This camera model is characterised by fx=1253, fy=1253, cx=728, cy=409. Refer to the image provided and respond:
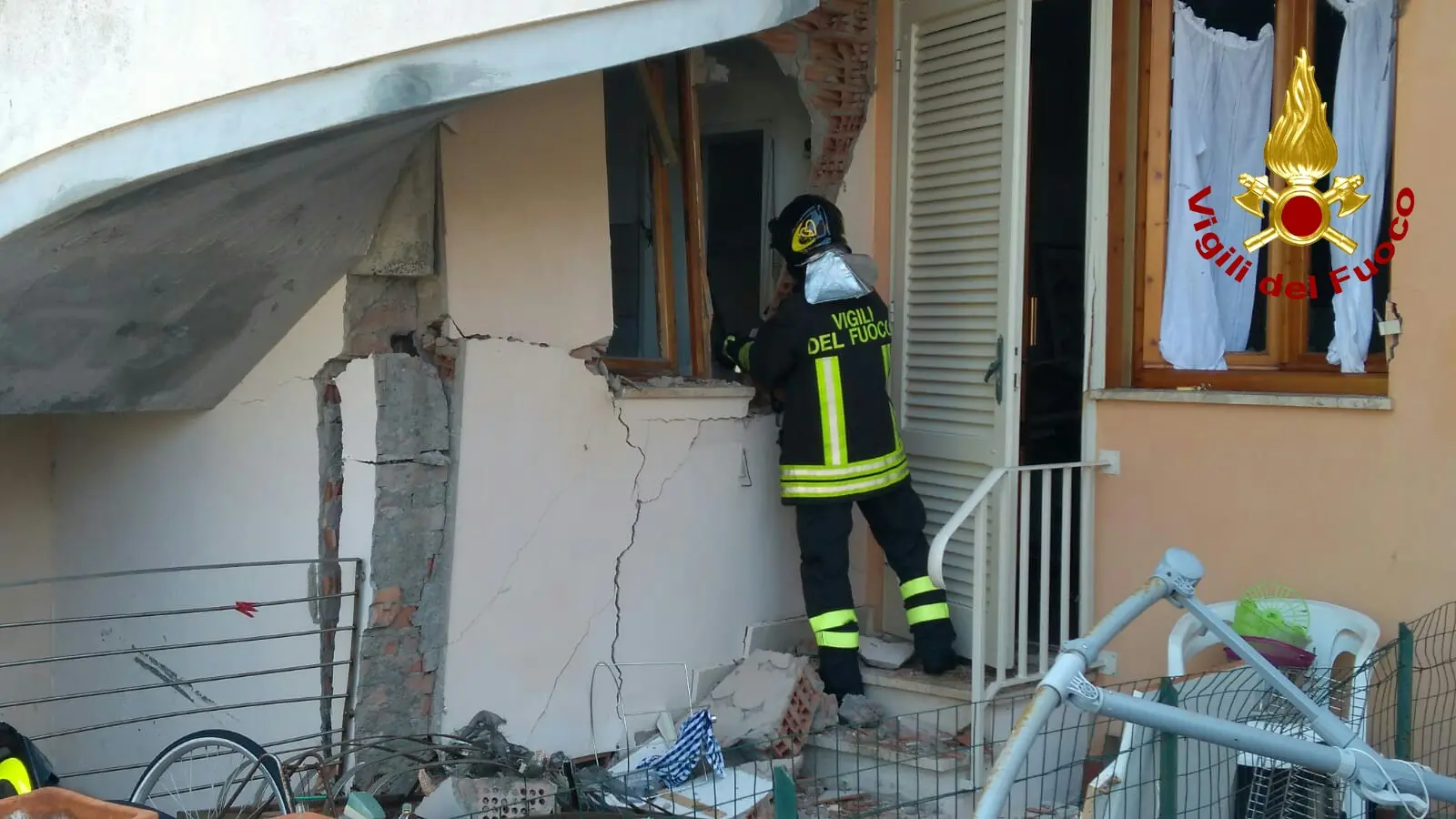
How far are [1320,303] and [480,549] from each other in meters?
3.05

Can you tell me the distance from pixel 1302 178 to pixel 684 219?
2.48 meters

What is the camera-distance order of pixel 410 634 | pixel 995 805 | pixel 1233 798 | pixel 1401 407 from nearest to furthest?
pixel 995 805
pixel 1233 798
pixel 1401 407
pixel 410 634

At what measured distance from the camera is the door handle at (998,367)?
4.83 meters

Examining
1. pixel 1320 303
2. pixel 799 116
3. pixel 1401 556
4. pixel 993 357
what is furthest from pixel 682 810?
pixel 799 116

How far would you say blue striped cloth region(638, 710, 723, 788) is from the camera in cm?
438

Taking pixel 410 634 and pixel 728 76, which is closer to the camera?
pixel 410 634

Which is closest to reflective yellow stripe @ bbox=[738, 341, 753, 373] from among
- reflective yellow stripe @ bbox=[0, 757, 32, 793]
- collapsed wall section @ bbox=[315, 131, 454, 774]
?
collapsed wall section @ bbox=[315, 131, 454, 774]

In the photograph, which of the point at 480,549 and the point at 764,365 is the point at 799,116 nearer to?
the point at 764,365

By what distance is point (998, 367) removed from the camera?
4844 millimetres

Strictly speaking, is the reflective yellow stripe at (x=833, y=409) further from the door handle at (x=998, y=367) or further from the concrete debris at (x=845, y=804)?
the concrete debris at (x=845, y=804)

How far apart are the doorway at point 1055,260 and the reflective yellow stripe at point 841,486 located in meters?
1.28

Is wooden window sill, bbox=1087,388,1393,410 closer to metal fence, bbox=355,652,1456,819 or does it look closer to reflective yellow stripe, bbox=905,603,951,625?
metal fence, bbox=355,652,1456,819

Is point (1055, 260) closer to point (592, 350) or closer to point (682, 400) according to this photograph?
point (682, 400)

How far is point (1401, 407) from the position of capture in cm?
398
